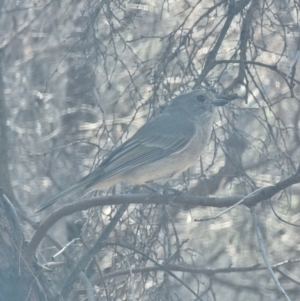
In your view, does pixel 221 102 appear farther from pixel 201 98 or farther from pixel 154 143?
pixel 154 143

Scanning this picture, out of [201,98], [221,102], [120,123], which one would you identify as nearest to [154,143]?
[201,98]

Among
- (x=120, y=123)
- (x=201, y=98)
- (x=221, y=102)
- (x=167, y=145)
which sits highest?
(x=120, y=123)

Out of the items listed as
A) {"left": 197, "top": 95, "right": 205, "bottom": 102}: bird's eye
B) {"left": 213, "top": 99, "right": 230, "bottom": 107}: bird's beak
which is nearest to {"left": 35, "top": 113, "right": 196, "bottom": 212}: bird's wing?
{"left": 197, "top": 95, "right": 205, "bottom": 102}: bird's eye

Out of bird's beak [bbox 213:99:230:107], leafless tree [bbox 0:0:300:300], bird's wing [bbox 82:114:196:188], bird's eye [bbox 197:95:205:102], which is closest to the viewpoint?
bird's beak [bbox 213:99:230:107]

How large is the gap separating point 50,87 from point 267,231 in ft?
9.16

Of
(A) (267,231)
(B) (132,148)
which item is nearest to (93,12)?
(B) (132,148)

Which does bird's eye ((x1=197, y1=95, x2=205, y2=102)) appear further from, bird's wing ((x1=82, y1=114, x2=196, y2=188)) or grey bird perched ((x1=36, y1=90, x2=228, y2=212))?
bird's wing ((x1=82, y1=114, x2=196, y2=188))

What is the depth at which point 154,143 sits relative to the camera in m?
6.36

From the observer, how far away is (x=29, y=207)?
8.20 meters

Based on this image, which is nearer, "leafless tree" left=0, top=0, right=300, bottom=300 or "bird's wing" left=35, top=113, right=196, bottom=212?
"bird's wing" left=35, top=113, right=196, bottom=212

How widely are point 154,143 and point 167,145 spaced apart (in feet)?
0.39

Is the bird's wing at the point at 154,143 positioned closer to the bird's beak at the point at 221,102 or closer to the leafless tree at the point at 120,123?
the bird's beak at the point at 221,102

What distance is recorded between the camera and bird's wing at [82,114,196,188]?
6043 mm

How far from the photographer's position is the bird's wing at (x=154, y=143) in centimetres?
604
